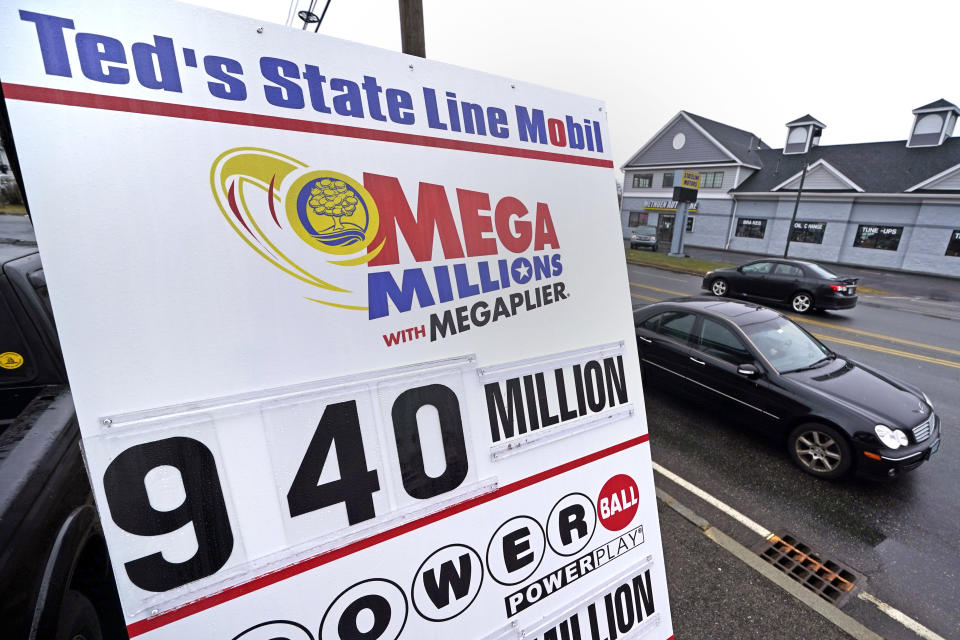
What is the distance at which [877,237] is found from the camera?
23.7m

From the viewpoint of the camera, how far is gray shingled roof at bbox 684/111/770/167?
30094mm

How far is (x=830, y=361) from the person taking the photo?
5301 millimetres

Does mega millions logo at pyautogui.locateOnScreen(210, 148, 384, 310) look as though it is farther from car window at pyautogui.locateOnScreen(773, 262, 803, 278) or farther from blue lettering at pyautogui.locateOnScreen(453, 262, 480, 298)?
car window at pyautogui.locateOnScreen(773, 262, 803, 278)

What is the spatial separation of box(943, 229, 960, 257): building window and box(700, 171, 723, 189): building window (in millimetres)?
12409

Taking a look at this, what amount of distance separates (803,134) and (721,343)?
32.5 m

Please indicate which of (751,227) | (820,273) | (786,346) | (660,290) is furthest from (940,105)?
(786,346)

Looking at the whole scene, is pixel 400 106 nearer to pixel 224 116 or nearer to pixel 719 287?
pixel 224 116

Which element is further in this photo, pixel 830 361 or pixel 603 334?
pixel 830 361

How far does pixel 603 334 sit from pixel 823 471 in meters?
4.38

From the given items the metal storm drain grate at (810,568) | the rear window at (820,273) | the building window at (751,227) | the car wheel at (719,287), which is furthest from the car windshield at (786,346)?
the building window at (751,227)

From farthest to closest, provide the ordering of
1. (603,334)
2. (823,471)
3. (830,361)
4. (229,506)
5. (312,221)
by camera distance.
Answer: (830,361) → (823,471) → (603,334) → (312,221) → (229,506)

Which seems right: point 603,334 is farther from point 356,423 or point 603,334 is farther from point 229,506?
point 229,506

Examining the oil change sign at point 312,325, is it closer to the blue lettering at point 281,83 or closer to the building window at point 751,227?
the blue lettering at point 281,83

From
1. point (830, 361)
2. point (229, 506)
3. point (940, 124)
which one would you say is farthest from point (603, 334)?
point (940, 124)
